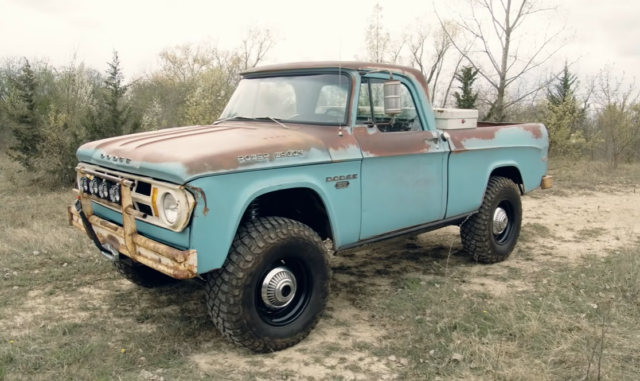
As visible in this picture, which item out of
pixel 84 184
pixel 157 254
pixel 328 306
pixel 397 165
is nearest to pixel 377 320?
pixel 328 306

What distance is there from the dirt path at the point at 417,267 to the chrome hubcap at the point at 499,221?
1.22ft

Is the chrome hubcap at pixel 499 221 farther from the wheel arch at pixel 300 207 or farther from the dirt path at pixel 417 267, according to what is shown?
the wheel arch at pixel 300 207

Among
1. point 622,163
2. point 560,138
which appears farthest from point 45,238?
point 622,163

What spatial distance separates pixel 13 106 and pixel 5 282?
967cm

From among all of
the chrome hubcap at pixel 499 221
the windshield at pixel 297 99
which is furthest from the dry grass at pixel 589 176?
the windshield at pixel 297 99

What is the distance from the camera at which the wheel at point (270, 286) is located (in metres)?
3.24

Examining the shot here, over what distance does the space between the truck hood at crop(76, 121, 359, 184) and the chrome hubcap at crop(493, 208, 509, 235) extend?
2.46 meters

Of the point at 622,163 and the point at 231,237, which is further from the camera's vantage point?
the point at 622,163

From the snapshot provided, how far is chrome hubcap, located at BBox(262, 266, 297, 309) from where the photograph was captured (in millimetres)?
3457

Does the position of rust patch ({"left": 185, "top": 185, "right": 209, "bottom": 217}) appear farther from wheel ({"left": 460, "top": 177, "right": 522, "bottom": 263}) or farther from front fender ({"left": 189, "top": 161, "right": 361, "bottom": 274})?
wheel ({"left": 460, "top": 177, "right": 522, "bottom": 263})

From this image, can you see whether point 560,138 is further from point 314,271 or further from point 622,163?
point 314,271

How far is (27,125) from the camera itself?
11898 millimetres

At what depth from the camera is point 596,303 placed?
4168 millimetres

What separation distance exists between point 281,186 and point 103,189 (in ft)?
4.33
